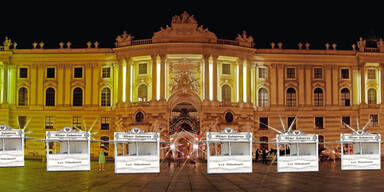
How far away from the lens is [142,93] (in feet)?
257

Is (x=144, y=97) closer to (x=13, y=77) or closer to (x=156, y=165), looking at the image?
(x=13, y=77)

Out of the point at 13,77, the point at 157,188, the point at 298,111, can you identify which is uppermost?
the point at 13,77

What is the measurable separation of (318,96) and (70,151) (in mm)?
60030

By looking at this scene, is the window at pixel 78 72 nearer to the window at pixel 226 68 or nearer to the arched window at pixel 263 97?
the window at pixel 226 68

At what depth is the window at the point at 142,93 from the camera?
256 ft

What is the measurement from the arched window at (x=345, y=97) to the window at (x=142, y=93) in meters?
30.8

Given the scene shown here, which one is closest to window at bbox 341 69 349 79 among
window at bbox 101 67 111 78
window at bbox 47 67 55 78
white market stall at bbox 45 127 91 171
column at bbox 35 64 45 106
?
window at bbox 101 67 111 78

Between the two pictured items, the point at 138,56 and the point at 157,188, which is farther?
the point at 138,56

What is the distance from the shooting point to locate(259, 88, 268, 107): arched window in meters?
81.8

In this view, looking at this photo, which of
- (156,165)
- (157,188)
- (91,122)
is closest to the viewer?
(156,165)

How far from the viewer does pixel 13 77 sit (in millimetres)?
81938

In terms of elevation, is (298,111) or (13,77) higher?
(13,77)

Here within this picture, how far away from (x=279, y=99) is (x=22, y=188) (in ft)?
180

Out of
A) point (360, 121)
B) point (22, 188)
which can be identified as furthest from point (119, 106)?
point (22, 188)
